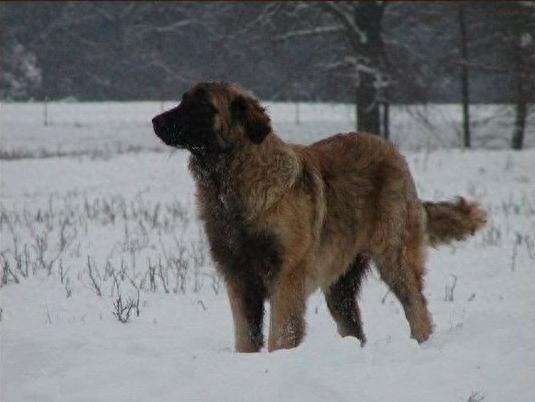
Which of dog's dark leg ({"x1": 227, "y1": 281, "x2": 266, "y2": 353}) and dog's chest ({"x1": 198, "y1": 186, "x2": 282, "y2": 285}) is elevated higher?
dog's chest ({"x1": 198, "y1": 186, "x2": 282, "y2": 285})

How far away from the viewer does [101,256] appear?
8219mm

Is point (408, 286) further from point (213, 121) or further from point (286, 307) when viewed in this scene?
point (213, 121)

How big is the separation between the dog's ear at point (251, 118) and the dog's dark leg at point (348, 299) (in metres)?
1.41

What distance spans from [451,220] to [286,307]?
1930 millimetres

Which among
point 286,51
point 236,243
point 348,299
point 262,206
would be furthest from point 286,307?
point 286,51

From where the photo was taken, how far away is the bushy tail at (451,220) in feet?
19.8

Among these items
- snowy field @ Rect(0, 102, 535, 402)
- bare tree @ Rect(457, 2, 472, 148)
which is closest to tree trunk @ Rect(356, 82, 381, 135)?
bare tree @ Rect(457, 2, 472, 148)

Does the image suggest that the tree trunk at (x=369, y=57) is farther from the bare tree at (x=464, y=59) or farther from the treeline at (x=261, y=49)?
the bare tree at (x=464, y=59)

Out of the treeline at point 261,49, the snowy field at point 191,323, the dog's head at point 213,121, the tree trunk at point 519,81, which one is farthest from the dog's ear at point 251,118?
the tree trunk at point 519,81

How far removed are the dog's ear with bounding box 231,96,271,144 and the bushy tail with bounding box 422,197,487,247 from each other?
1.83m

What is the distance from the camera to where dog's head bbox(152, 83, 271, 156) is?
4.62 metres

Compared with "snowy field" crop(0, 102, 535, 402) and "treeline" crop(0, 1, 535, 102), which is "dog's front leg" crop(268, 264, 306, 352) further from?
"treeline" crop(0, 1, 535, 102)

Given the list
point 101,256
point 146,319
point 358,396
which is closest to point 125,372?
point 358,396

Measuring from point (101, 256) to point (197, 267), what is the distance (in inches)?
53.6
